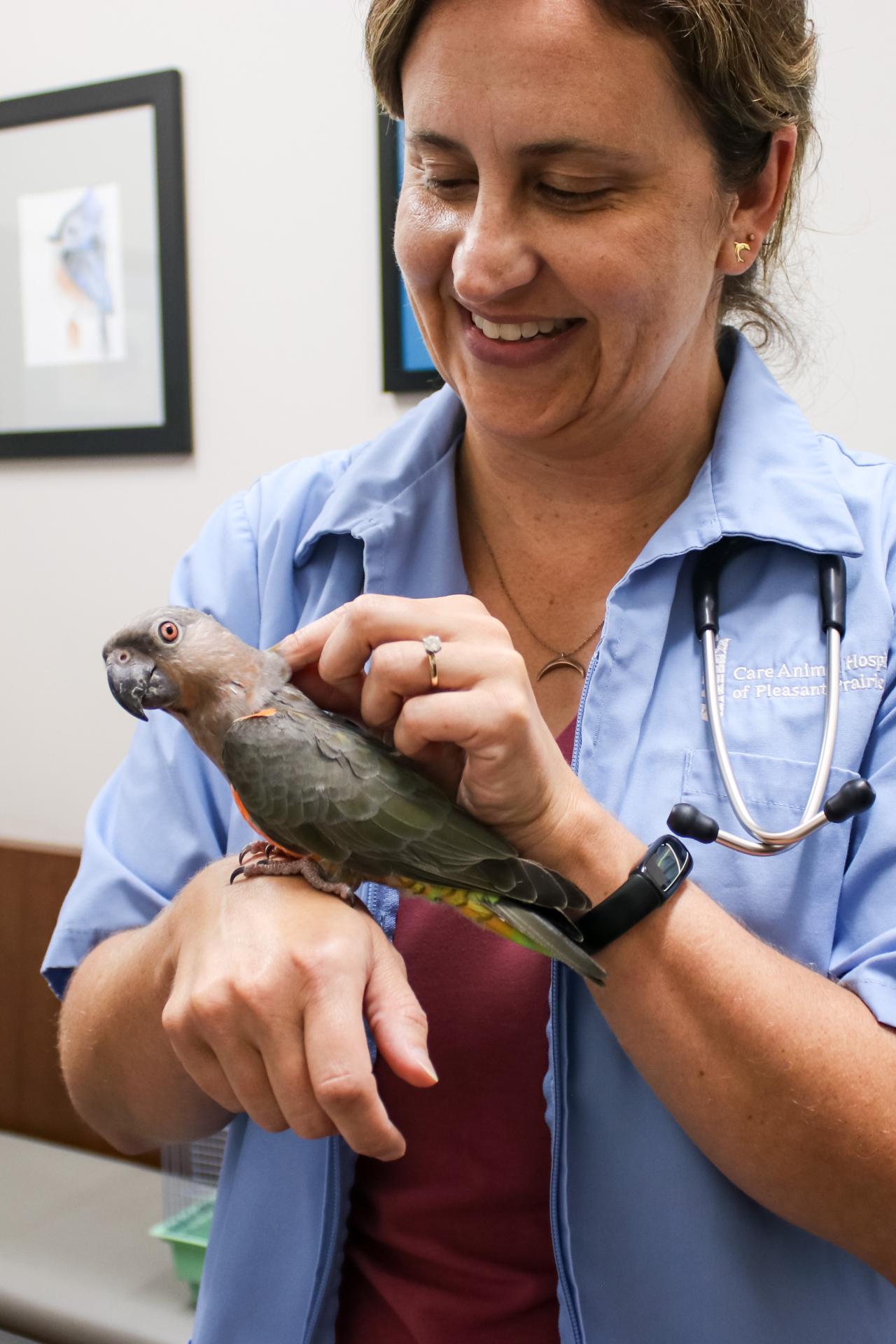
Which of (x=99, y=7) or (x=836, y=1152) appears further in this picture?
(x=99, y=7)

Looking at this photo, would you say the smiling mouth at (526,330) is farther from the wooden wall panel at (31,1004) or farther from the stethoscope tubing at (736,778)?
the wooden wall panel at (31,1004)

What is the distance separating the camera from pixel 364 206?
90.3 inches

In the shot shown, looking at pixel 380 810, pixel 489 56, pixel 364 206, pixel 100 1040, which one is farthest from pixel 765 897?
pixel 364 206

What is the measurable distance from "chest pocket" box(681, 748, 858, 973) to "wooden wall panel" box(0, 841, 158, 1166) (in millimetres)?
1973

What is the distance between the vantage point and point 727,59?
988 millimetres

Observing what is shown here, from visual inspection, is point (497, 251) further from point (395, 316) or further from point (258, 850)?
point (395, 316)

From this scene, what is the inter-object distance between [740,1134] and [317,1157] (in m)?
0.42

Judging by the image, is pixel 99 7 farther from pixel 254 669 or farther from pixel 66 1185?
pixel 66 1185

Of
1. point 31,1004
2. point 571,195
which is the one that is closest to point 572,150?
point 571,195

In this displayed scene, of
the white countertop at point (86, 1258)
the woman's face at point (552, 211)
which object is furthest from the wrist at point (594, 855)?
the white countertop at point (86, 1258)

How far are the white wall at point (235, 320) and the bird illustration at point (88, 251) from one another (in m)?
0.24

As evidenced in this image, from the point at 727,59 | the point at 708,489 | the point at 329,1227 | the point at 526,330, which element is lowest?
the point at 329,1227

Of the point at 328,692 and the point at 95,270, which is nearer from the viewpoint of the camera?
the point at 328,692

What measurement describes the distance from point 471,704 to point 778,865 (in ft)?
1.21
